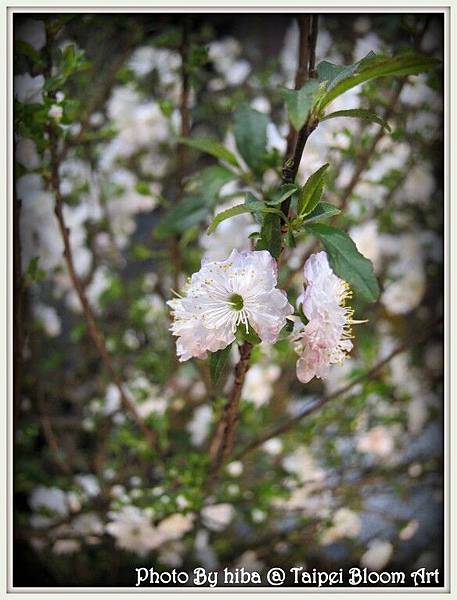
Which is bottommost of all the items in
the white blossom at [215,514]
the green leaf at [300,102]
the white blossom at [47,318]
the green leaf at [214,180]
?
the white blossom at [215,514]

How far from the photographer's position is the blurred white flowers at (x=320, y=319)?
0.53 metres

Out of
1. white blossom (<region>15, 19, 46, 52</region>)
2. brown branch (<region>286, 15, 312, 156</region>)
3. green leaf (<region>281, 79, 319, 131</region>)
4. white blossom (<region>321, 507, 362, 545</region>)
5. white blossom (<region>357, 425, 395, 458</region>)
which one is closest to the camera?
green leaf (<region>281, 79, 319, 131</region>)

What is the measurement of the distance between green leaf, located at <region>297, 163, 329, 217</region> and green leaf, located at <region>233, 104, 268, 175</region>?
0.96 feet

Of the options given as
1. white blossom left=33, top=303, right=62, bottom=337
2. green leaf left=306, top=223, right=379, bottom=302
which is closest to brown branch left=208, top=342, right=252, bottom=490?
green leaf left=306, top=223, right=379, bottom=302

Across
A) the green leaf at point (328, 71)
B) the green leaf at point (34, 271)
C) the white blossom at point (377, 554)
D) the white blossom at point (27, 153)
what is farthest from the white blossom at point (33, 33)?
the white blossom at point (377, 554)

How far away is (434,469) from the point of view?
1.37 meters

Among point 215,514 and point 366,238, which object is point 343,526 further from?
point 366,238

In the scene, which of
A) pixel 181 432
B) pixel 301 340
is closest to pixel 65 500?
pixel 181 432

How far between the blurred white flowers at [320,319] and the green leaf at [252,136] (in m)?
0.32

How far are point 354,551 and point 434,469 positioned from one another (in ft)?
0.80

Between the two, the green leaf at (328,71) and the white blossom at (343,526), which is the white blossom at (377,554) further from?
the green leaf at (328,71)

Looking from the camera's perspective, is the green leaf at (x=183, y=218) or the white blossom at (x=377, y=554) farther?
the white blossom at (x=377, y=554)

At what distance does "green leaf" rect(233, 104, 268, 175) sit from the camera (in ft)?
2.71

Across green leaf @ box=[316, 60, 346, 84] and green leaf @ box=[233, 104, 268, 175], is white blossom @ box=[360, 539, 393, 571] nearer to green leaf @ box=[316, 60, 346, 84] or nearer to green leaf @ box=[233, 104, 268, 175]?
green leaf @ box=[233, 104, 268, 175]
